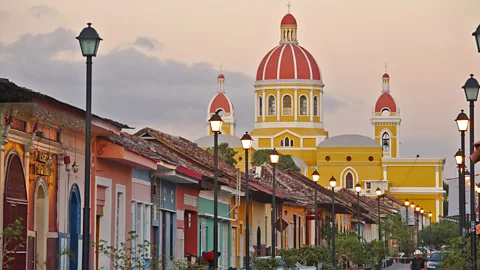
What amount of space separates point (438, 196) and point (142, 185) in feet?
458

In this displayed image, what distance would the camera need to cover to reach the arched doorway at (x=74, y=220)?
21.0 m

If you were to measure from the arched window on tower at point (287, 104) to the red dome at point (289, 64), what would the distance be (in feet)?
10.0

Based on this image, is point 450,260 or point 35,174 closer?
point 35,174

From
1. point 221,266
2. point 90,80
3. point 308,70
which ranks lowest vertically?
point 221,266

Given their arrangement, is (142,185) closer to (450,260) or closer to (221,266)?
(450,260)

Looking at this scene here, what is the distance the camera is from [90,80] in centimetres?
1688

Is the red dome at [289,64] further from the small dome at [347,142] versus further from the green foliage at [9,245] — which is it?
the green foliage at [9,245]

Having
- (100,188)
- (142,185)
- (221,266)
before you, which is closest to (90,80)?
(100,188)

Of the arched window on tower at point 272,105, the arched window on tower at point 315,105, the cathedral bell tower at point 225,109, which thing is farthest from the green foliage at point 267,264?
the cathedral bell tower at point 225,109

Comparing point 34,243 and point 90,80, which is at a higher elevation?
point 90,80

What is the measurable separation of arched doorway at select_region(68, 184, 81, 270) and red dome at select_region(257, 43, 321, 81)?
139 meters

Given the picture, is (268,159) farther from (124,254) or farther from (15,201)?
(15,201)

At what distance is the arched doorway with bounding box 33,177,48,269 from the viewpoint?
18875 millimetres

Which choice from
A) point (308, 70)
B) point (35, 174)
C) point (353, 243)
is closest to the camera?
point (35, 174)
